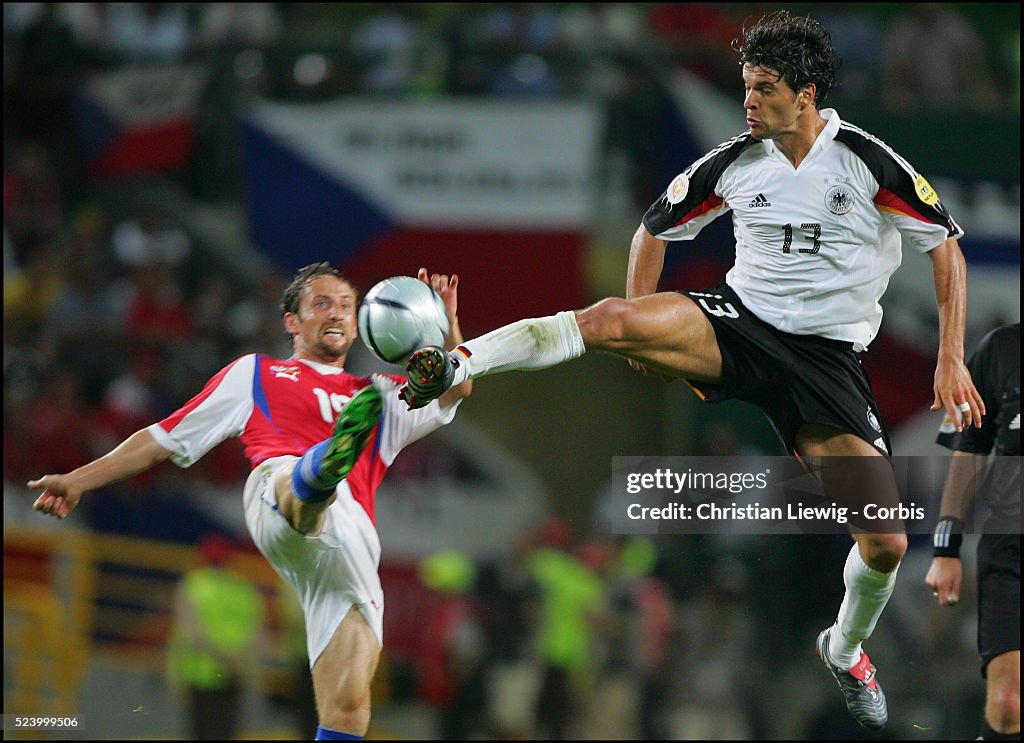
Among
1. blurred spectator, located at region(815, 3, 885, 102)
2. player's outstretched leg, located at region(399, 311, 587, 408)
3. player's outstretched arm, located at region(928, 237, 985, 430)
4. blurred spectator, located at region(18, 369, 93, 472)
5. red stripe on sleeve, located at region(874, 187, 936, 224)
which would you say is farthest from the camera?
blurred spectator, located at region(815, 3, 885, 102)

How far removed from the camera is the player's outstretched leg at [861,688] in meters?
5.79

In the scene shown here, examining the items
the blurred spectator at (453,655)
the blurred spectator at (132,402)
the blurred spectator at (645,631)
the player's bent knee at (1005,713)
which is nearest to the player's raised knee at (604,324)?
the player's bent knee at (1005,713)

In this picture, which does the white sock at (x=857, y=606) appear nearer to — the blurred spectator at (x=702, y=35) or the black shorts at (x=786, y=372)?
the black shorts at (x=786, y=372)

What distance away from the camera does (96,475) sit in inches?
199

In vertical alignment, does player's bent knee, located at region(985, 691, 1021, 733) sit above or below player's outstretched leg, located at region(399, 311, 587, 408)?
below

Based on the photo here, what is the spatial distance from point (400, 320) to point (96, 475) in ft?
4.55

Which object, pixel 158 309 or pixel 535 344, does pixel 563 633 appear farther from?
pixel 535 344

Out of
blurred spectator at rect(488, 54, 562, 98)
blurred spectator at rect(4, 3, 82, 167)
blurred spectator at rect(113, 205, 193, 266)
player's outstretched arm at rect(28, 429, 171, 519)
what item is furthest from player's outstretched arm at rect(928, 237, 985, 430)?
blurred spectator at rect(4, 3, 82, 167)

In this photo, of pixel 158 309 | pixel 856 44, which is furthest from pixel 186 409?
pixel 856 44

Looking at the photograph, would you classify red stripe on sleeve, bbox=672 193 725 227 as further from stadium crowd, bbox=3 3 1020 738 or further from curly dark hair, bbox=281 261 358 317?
stadium crowd, bbox=3 3 1020 738

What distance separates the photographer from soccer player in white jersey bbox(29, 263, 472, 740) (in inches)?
204

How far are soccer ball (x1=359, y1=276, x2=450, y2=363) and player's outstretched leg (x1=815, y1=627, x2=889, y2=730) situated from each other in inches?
93.2

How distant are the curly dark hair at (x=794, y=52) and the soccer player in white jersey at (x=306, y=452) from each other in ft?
4.61

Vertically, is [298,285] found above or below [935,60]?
below
